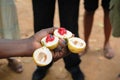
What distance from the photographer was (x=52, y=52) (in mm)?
1469

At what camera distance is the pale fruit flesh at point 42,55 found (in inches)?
54.6

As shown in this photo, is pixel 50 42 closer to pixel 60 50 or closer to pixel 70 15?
pixel 60 50

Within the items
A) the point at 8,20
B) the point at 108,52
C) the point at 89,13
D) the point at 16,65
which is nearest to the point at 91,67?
the point at 108,52

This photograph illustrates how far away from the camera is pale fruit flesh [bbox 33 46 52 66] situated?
54.6 inches

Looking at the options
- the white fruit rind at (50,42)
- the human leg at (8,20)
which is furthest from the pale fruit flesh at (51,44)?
the human leg at (8,20)

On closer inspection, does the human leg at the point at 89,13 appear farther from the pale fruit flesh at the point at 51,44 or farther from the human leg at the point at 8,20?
the pale fruit flesh at the point at 51,44

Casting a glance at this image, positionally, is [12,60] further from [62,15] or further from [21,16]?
[21,16]

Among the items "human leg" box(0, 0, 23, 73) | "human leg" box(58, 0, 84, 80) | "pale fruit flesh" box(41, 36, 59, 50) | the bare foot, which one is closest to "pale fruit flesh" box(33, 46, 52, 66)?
"pale fruit flesh" box(41, 36, 59, 50)

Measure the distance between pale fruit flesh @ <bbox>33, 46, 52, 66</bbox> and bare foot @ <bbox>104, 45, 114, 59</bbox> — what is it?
1246 millimetres

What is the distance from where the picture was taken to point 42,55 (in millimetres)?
1405

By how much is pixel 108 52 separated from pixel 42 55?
4.20 ft

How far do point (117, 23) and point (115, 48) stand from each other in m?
0.86

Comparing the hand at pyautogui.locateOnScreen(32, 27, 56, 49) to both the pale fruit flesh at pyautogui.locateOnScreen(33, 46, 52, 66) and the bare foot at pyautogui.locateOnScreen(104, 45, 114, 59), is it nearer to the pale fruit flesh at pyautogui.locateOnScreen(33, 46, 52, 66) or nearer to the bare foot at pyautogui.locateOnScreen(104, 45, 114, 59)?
the pale fruit flesh at pyautogui.locateOnScreen(33, 46, 52, 66)

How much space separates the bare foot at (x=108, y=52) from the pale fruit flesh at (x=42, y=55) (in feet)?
4.09
